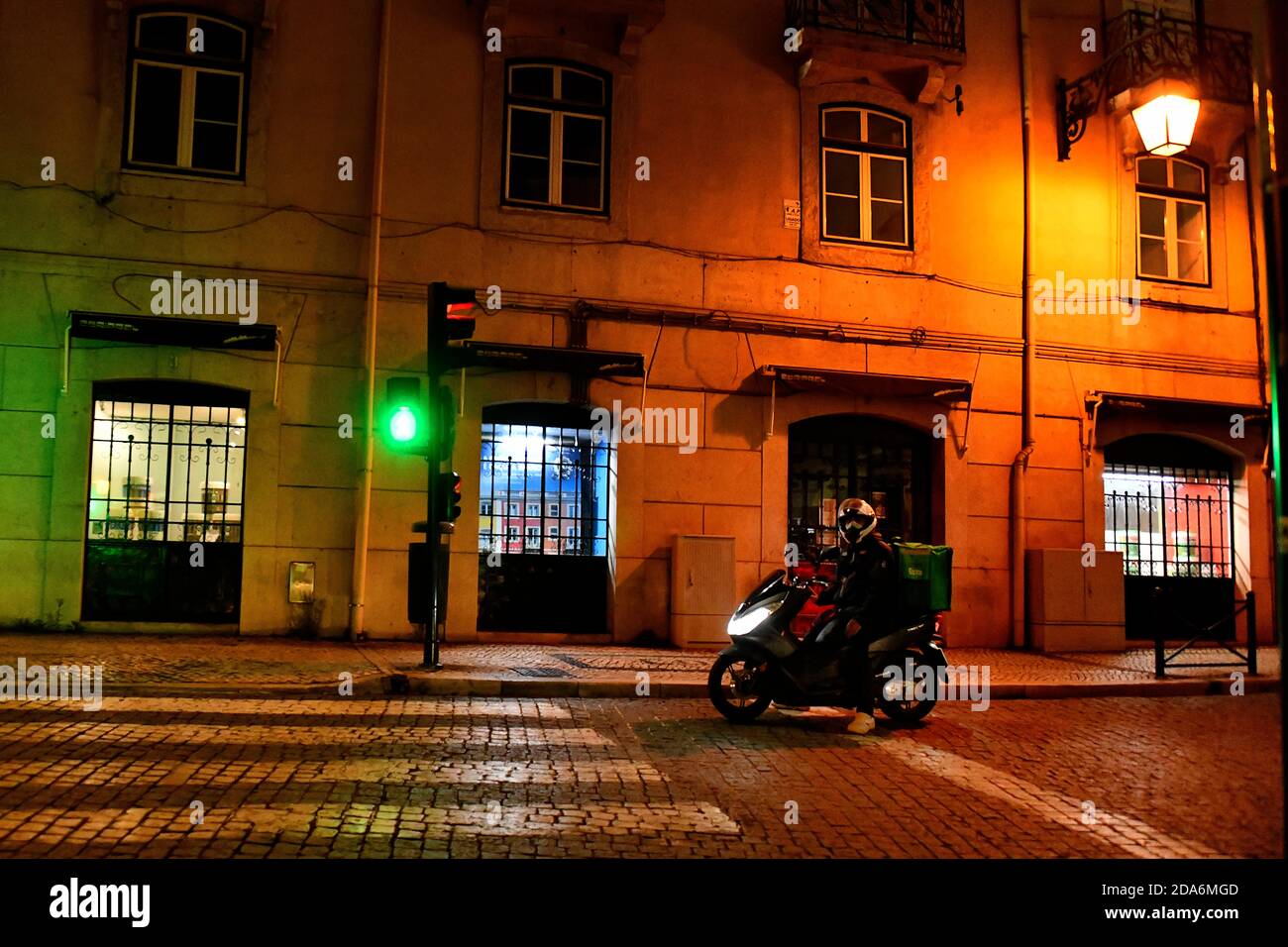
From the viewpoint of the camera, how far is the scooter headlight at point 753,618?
→ 804 cm

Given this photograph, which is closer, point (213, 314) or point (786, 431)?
point (213, 314)

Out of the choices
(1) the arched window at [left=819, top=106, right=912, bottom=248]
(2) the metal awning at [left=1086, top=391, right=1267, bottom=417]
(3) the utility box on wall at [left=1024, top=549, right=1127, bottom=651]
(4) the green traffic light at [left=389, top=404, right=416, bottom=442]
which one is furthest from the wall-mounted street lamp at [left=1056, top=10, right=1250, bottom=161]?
(4) the green traffic light at [left=389, top=404, right=416, bottom=442]

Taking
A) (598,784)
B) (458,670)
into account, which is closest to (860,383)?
(458,670)

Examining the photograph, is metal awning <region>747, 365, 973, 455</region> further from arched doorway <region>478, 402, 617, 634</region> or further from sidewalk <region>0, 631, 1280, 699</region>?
sidewalk <region>0, 631, 1280, 699</region>

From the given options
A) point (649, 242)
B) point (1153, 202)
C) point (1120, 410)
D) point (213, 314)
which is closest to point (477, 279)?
point (649, 242)

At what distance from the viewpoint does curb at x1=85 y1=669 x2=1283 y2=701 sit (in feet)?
28.1

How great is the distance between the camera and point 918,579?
8102 millimetres

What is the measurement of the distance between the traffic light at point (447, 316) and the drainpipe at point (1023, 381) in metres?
8.44

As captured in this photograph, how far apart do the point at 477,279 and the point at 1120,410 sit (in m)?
9.44

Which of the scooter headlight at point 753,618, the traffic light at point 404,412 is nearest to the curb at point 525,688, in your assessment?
the scooter headlight at point 753,618

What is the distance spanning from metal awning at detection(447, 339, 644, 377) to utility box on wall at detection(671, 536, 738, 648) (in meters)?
2.24

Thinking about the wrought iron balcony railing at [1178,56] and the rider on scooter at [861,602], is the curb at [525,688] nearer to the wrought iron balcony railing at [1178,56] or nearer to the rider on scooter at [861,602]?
the rider on scooter at [861,602]
